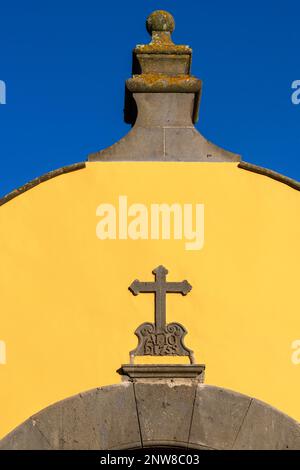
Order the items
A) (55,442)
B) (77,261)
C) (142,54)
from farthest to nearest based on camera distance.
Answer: (142,54) < (77,261) < (55,442)

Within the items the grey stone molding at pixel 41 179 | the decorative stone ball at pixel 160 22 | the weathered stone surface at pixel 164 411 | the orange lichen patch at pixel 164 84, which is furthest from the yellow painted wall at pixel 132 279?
the decorative stone ball at pixel 160 22

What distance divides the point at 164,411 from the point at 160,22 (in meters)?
2.92

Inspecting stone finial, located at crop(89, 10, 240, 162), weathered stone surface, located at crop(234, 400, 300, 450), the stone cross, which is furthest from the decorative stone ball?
weathered stone surface, located at crop(234, 400, 300, 450)

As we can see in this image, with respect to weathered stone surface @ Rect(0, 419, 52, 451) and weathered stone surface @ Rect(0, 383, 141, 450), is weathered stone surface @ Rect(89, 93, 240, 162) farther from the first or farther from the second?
weathered stone surface @ Rect(0, 419, 52, 451)

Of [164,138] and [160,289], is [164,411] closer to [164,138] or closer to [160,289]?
[160,289]

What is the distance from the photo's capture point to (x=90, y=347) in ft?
16.9

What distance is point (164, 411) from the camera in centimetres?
506

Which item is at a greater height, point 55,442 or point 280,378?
point 280,378

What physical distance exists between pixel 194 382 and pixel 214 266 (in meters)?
0.80

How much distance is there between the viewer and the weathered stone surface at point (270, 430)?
502 cm

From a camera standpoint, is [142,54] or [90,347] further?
[142,54]

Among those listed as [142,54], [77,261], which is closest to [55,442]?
[77,261]

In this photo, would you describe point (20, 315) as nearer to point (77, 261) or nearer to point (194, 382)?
point (77, 261)

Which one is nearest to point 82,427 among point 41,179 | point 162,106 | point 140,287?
point 140,287
